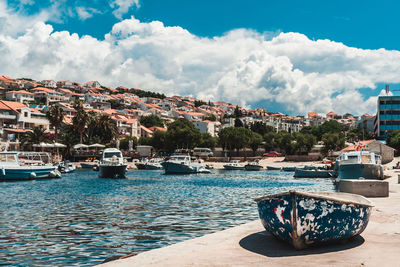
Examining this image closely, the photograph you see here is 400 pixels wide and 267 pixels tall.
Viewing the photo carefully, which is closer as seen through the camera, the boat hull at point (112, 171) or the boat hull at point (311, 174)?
the boat hull at point (112, 171)

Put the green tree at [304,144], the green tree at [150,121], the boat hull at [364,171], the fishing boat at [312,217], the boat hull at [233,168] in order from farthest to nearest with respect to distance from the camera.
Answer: the green tree at [150,121]
the green tree at [304,144]
the boat hull at [233,168]
the boat hull at [364,171]
the fishing boat at [312,217]

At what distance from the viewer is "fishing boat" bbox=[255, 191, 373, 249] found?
8188 mm

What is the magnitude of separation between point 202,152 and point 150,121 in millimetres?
53537

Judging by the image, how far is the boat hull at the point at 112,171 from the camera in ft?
167

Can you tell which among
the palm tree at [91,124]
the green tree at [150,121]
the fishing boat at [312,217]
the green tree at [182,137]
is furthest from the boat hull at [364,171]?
the green tree at [150,121]

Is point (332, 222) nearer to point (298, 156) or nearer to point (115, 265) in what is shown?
point (115, 265)

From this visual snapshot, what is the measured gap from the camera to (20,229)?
1480cm

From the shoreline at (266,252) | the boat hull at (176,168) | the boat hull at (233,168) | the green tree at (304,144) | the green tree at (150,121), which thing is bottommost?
the boat hull at (233,168)

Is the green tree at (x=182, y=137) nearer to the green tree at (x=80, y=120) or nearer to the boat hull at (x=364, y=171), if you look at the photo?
the green tree at (x=80, y=120)

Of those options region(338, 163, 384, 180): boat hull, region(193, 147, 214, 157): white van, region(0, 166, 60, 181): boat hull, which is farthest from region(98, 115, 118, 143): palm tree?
region(338, 163, 384, 180): boat hull

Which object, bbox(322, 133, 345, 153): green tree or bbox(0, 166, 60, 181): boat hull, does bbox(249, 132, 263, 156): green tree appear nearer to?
bbox(322, 133, 345, 153): green tree

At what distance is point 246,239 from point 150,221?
7535 millimetres

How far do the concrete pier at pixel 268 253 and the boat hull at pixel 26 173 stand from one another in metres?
42.6

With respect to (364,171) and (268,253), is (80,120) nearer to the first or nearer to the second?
(364,171)
